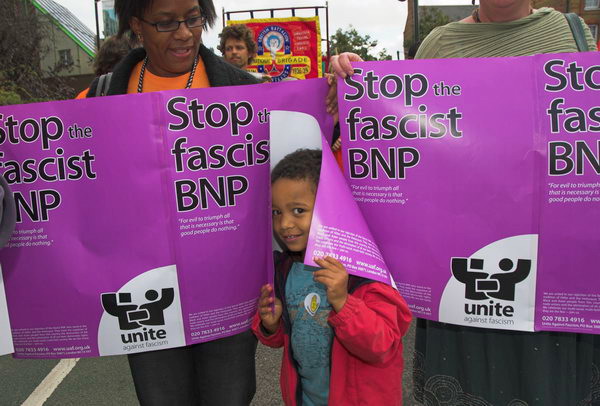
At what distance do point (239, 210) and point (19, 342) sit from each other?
32.7 inches

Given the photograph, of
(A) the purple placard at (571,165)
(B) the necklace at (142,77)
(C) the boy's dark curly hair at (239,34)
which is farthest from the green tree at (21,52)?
(A) the purple placard at (571,165)

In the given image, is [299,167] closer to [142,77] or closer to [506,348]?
[142,77]

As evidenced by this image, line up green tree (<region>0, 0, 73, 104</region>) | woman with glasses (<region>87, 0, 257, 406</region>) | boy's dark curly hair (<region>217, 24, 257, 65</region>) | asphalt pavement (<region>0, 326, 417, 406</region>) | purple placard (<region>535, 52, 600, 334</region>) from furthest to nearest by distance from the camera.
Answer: green tree (<region>0, 0, 73, 104</region>) → boy's dark curly hair (<region>217, 24, 257, 65</region>) → asphalt pavement (<region>0, 326, 417, 406</region>) → woman with glasses (<region>87, 0, 257, 406</region>) → purple placard (<region>535, 52, 600, 334</region>)

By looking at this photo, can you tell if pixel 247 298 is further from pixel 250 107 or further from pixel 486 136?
pixel 486 136

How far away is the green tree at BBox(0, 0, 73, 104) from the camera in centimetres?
1230

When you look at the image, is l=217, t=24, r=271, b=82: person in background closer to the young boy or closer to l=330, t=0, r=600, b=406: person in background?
l=330, t=0, r=600, b=406: person in background

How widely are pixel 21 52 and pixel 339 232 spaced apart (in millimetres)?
14024

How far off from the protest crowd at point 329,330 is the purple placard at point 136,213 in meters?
0.10

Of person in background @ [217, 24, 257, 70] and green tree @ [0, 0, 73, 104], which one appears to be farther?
green tree @ [0, 0, 73, 104]

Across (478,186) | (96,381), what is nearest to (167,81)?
(478,186)

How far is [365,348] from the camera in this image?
4.60 ft

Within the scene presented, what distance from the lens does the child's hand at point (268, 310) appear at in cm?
163

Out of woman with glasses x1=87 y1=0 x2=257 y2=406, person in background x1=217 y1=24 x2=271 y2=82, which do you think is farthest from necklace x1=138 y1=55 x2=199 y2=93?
person in background x1=217 y1=24 x2=271 y2=82

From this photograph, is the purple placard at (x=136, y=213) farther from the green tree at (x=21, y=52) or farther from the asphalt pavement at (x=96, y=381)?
the green tree at (x=21, y=52)
